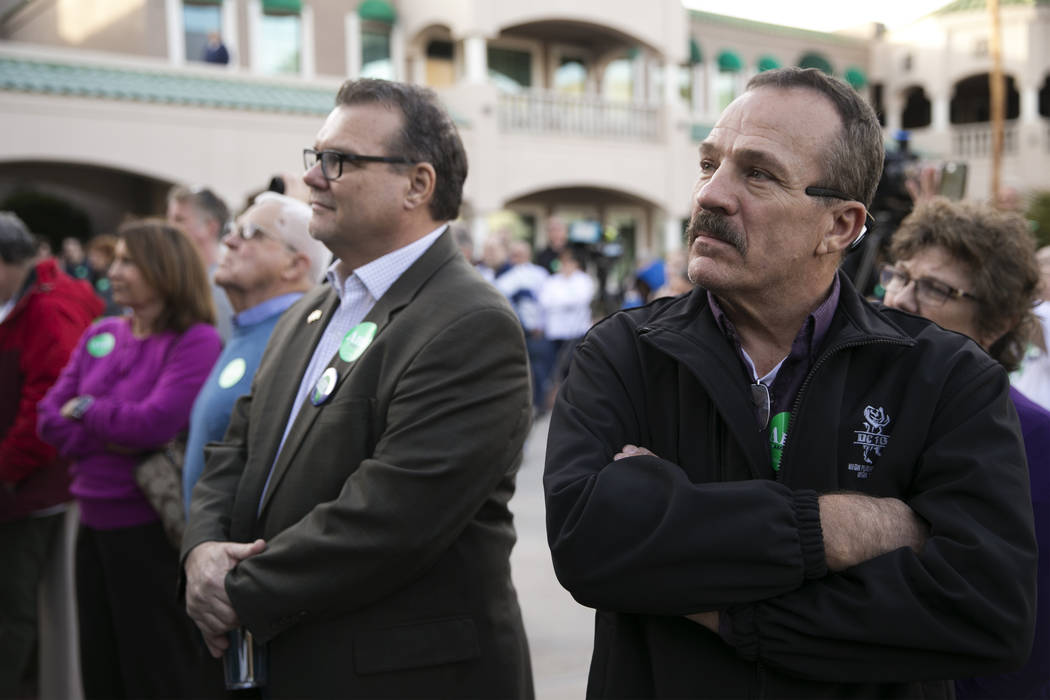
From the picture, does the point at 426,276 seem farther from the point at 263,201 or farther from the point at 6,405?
the point at 6,405

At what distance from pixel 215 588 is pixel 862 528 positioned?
1.49m

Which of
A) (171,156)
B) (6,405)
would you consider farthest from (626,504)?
(171,156)

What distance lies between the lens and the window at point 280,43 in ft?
60.4

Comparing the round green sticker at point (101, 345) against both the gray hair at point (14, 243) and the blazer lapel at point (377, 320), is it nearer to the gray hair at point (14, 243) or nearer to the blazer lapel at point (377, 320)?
the gray hair at point (14, 243)

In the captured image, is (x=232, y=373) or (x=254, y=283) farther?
(x=254, y=283)

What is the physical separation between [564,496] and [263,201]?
219 centimetres

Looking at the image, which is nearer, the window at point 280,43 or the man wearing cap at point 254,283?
the man wearing cap at point 254,283

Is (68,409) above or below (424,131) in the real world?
below

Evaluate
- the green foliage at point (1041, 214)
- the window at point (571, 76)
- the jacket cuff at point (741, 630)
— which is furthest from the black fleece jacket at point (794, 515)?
the window at point (571, 76)

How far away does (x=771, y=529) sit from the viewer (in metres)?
1.49

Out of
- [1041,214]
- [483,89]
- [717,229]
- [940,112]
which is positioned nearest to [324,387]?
[717,229]

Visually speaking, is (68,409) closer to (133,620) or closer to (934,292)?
(133,620)

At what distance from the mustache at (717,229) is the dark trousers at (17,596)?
349 centimetres

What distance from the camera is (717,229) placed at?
1719mm
